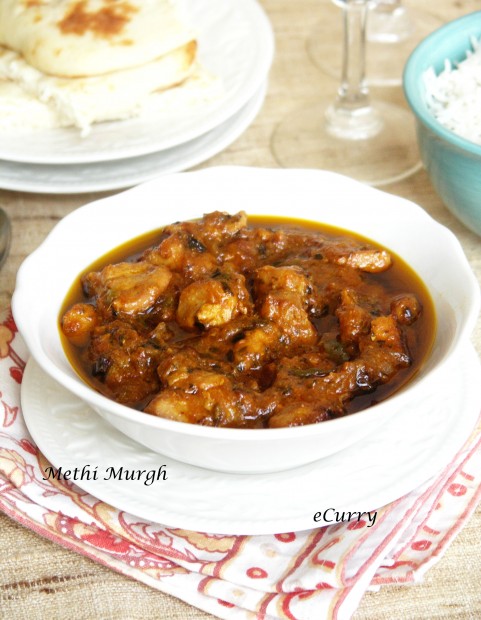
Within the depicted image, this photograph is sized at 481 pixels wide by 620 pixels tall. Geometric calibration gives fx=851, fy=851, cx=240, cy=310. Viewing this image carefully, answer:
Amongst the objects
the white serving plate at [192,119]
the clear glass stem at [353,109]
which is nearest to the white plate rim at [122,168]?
the white serving plate at [192,119]

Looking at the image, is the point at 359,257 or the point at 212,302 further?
the point at 359,257

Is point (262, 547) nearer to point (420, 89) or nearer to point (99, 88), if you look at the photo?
point (420, 89)

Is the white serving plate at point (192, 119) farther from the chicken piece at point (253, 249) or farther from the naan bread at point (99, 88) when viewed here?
the chicken piece at point (253, 249)

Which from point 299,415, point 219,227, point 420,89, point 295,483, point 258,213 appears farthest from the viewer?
point 420,89

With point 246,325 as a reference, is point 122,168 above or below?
below

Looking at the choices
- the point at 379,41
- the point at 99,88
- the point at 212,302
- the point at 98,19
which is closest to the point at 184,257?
the point at 212,302

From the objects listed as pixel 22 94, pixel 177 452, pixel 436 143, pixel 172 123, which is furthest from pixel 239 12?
pixel 177 452

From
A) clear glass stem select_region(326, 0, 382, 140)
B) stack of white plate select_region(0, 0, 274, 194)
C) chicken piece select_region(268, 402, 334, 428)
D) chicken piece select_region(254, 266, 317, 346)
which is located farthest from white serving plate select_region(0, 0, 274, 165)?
chicken piece select_region(268, 402, 334, 428)

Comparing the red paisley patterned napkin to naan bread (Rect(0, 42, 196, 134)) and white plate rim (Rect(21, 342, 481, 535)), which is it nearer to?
white plate rim (Rect(21, 342, 481, 535))
